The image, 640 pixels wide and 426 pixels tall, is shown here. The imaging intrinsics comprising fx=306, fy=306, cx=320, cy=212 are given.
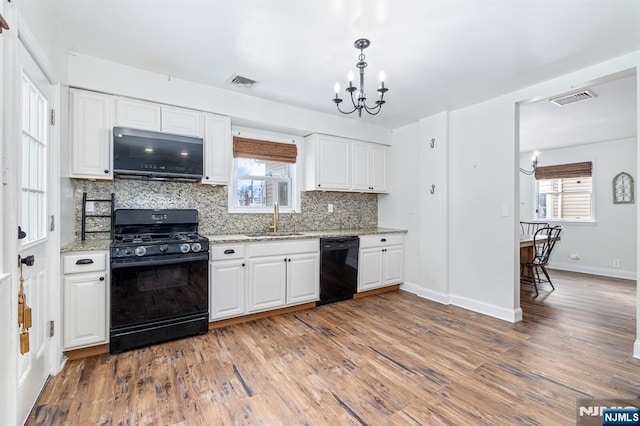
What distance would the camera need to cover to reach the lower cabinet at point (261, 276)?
2992 mm

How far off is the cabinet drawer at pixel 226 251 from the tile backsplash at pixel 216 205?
0.58 m

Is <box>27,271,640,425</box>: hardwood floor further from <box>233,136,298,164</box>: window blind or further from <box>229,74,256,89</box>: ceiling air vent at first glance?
<box>229,74,256,89</box>: ceiling air vent

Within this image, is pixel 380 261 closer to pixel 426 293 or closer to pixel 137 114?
pixel 426 293

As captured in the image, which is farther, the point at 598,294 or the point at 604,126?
the point at 604,126

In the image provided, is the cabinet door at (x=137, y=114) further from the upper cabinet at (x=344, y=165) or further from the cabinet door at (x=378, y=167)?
the cabinet door at (x=378, y=167)

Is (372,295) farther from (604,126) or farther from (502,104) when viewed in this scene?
(604,126)

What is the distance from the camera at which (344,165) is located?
421 cm

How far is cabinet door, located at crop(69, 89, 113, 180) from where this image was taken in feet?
8.41

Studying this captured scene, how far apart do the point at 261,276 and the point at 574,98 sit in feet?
13.0

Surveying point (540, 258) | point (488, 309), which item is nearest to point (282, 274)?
point (488, 309)

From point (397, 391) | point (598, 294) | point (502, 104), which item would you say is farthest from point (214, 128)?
point (598, 294)

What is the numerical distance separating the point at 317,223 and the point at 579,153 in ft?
17.9

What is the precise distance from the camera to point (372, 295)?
4234 millimetres

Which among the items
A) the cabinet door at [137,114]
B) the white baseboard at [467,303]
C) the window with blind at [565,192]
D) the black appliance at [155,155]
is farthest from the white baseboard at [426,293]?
the window with blind at [565,192]
